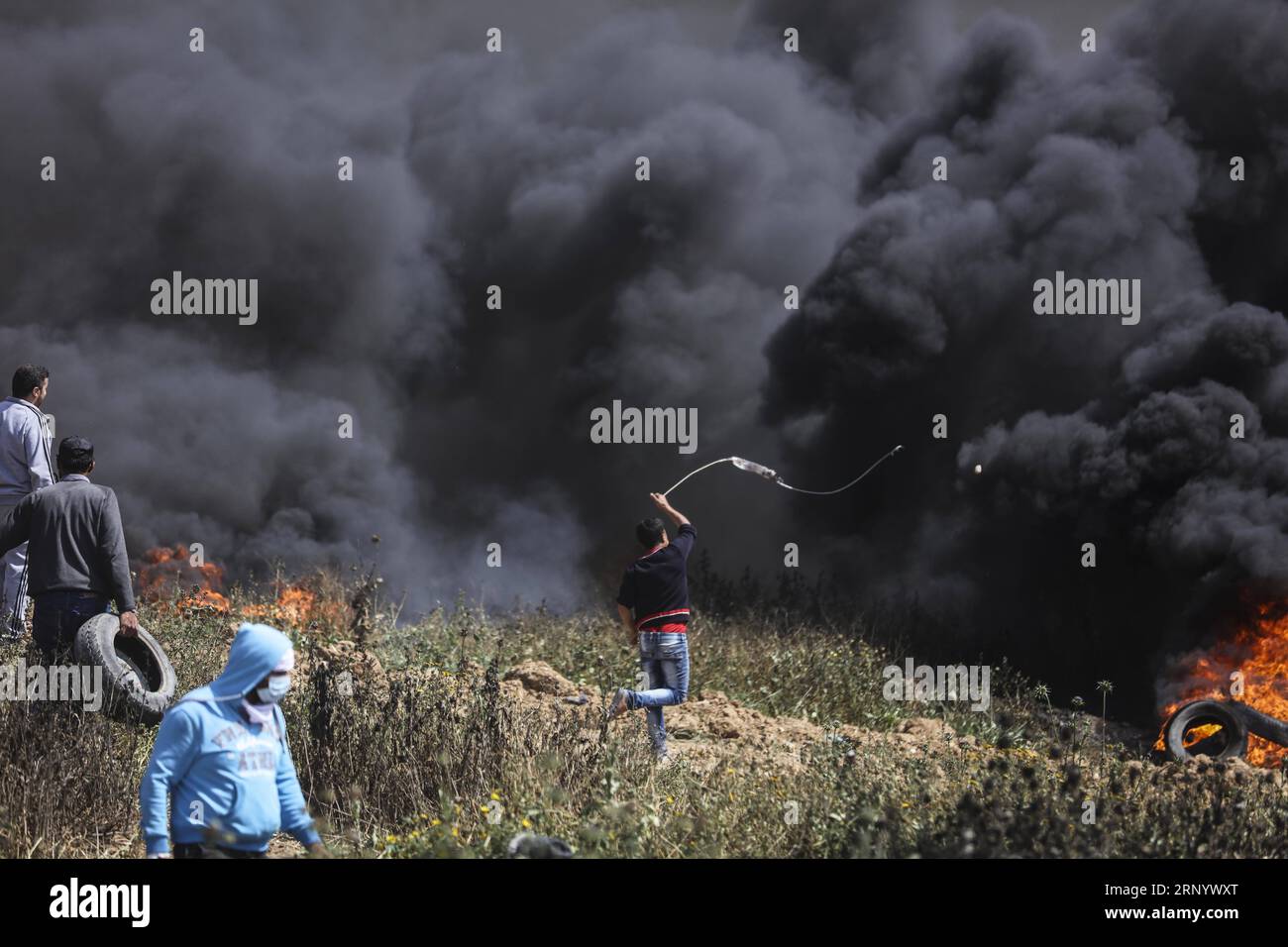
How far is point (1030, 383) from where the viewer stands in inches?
648

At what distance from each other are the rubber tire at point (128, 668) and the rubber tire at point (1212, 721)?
777 cm

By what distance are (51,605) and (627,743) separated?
3277mm

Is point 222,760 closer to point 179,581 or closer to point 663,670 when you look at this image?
point 663,670

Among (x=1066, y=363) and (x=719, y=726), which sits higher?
(x=1066, y=363)

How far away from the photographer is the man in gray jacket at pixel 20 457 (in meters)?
8.00

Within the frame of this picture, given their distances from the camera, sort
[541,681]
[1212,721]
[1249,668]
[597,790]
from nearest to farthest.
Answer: [597,790] → [541,681] → [1212,721] → [1249,668]

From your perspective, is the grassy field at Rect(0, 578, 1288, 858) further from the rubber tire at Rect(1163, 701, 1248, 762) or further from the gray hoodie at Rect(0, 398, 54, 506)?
the rubber tire at Rect(1163, 701, 1248, 762)

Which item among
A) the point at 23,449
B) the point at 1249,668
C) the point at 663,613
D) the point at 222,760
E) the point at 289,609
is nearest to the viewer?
the point at 222,760

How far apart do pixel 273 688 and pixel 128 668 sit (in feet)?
11.5

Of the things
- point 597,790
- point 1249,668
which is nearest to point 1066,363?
point 1249,668

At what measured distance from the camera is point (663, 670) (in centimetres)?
876

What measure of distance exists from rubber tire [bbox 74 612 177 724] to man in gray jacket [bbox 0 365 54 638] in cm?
94
